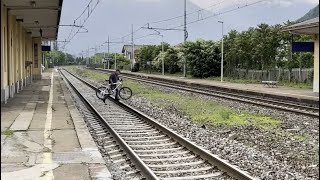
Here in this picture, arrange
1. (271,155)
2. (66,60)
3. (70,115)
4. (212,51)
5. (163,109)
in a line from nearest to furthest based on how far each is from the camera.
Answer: (271,155) < (70,115) < (163,109) < (212,51) < (66,60)

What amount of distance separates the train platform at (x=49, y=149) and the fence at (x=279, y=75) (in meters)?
25.5

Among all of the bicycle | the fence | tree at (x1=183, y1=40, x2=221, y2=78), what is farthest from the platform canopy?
tree at (x1=183, y1=40, x2=221, y2=78)

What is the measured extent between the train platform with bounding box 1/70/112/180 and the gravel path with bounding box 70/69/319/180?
8.29 feet

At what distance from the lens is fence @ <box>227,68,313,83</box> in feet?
123

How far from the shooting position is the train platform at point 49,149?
7676mm

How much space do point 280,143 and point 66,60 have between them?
175416 millimetres

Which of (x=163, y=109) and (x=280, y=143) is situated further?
(x=163, y=109)

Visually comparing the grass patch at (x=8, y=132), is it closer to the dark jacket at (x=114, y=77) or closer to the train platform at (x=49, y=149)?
the train platform at (x=49, y=149)

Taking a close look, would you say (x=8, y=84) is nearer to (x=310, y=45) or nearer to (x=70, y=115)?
(x=70, y=115)

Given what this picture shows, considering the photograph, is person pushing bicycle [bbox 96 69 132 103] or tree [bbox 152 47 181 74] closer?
person pushing bicycle [bbox 96 69 132 103]

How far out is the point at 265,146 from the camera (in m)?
10.4

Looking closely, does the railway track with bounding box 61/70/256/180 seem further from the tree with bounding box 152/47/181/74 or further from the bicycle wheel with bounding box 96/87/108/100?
the tree with bounding box 152/47/181/74

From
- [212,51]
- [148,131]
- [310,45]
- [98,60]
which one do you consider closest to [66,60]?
[98,60]

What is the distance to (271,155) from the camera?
9367 mm
